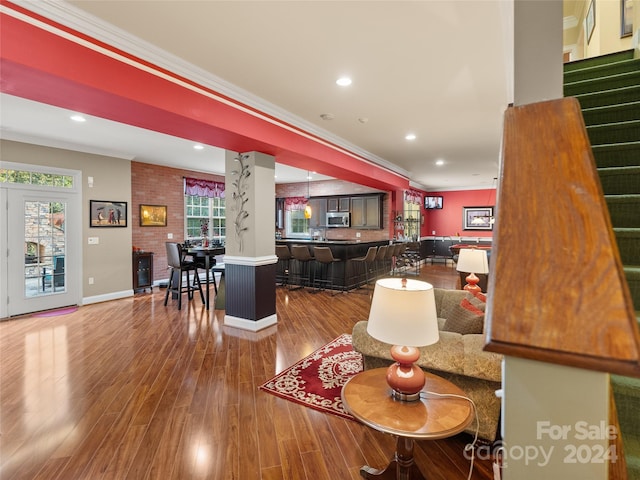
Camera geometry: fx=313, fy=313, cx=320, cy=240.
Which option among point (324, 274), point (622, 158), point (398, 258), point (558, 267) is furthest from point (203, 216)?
point (558, 267)

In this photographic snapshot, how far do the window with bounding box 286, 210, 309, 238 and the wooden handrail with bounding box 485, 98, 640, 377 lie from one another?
9.63m

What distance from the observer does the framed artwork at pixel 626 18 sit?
11.1ft

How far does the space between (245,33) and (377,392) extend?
264 centimetres

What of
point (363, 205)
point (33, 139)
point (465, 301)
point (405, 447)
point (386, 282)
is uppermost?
point (33, 139)

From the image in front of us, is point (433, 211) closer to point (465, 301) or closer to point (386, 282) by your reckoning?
point (465, 301)

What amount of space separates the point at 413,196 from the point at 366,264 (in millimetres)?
4103

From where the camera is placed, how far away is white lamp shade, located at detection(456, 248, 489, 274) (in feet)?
10.6

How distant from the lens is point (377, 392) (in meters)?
1.68

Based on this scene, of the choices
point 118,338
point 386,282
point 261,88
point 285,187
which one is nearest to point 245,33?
point 261,88

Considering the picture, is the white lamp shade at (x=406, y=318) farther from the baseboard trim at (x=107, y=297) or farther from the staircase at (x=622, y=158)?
the baseboard trim at (x=107, y=297)

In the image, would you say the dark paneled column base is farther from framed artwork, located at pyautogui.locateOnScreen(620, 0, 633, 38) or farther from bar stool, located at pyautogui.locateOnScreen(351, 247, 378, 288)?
framed artwork, located at pyautogui.locateOnScreen(620, 0, 633, 38)

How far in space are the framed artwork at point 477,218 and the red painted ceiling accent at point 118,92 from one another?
31.0ft

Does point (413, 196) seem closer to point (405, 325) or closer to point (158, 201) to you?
point (158, 201)

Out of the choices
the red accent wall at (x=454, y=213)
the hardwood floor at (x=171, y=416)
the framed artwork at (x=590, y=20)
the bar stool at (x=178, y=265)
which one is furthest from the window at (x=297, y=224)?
the framed artwork at (x=590, y=20)
